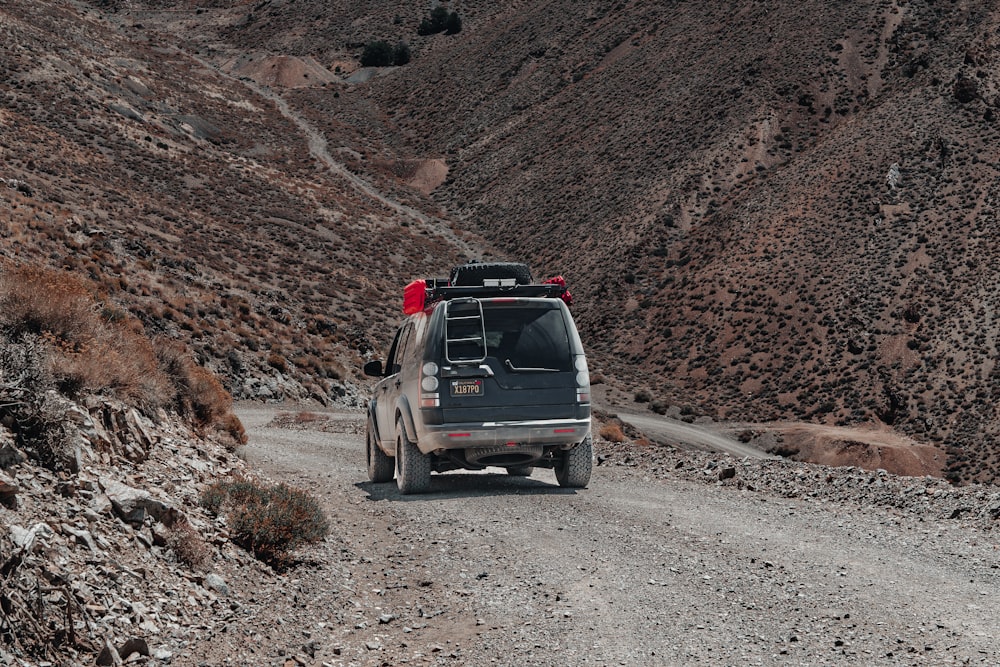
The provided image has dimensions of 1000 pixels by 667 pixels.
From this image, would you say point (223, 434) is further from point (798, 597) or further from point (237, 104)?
point (237, 104)

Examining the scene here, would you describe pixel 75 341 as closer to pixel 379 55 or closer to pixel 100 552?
pixel 100 552

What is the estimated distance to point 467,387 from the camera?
1174 cm

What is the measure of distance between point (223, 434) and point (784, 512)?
868 cm

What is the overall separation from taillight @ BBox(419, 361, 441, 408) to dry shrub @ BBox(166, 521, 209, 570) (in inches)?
172

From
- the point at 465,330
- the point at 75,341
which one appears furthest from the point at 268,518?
the point at 465,330

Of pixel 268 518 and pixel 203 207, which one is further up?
pixel 203 207

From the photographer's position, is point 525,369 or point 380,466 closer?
point 525,369

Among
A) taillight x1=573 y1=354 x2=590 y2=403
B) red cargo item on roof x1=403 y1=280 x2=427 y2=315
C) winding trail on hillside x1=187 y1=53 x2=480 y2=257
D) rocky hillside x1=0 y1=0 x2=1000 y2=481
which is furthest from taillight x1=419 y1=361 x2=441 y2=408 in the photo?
winding trail on hillside x1=187 y1=53 x2=480 y2=257

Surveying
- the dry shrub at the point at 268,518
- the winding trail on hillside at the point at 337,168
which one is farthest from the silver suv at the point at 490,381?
the winding trail on hillside at the point at 337,168

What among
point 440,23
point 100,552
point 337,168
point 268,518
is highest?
point 440,23

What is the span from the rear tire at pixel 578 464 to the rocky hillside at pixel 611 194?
27976mm

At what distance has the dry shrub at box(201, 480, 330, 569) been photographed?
827 centimetres

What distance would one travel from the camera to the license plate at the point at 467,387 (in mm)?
11711

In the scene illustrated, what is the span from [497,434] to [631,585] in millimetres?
4280
